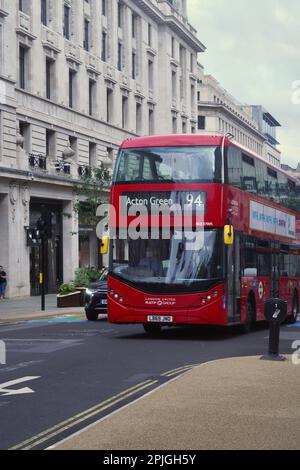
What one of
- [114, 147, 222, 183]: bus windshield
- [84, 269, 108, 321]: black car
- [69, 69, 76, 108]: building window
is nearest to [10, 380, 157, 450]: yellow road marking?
[114, 147, 222, 183]: bus windshield

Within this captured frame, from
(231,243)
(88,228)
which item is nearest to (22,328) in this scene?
(231,243)

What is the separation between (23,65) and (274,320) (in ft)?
104

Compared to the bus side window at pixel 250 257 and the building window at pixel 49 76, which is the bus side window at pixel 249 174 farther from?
the building window at pixel 49 76

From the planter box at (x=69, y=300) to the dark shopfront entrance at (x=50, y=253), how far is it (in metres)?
9.66

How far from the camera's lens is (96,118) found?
2068 inches

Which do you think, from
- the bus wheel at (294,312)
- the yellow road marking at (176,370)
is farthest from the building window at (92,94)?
the yellow road marking at (176,370)

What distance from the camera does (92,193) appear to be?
143 feet

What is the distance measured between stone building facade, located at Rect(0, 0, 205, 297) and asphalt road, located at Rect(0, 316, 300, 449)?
1749 cm

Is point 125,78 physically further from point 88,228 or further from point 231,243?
point 231,243

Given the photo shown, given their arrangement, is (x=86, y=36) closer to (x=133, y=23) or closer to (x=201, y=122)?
(x=133, y=23)

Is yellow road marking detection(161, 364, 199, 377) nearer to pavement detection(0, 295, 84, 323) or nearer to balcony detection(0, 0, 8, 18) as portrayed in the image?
pavement detection(0, 295, 84, 323)

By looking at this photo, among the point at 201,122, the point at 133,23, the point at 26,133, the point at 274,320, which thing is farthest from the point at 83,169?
the point at 201,122

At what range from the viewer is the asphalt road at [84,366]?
8.98 metres
